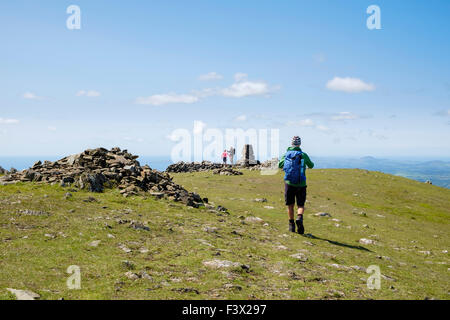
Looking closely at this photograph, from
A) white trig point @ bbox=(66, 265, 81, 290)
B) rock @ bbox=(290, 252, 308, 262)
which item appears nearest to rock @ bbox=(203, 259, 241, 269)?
rock @ bbox=(290, 252, 308, 262)

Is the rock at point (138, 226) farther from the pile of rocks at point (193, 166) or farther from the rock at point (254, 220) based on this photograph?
the pile of rocks at point (193, 166)

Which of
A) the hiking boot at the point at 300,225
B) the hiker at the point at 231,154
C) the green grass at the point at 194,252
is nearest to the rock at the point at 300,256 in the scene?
the green grass at the point at 194,252

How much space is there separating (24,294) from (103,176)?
14.4 m

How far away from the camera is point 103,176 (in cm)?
2105

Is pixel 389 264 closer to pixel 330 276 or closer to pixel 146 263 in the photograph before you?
pixel 330 276

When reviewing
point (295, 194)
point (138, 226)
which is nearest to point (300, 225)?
point (295, 194)

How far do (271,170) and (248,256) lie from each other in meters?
42.7

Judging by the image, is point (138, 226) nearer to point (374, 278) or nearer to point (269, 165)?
point (374, 278)

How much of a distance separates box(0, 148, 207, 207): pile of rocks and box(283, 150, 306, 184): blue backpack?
703cm

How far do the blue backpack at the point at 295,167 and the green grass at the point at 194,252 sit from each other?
9.74 ft

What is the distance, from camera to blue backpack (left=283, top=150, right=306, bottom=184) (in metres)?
16.2

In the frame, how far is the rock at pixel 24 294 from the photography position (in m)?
7.08

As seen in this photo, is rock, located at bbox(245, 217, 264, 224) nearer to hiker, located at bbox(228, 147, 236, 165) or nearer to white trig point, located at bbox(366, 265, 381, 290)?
white trig point, located at bbox(366, 265, 381, 290)
